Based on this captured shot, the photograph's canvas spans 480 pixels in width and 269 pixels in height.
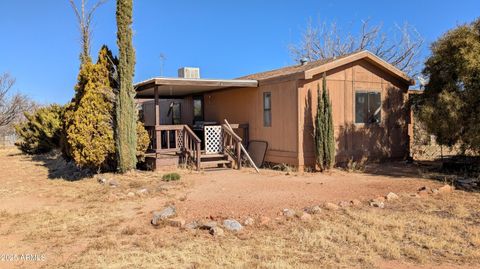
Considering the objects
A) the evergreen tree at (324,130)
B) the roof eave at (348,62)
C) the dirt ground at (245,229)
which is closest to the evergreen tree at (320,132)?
the evergreen tree at (324,130)

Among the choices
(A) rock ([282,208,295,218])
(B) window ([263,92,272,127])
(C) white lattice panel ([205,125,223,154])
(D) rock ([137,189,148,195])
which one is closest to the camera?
(A) rock ([282,208,295,218])

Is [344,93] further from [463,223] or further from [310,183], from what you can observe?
[463,223]

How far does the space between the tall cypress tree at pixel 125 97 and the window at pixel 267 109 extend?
407cm

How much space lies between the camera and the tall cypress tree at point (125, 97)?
10.3 m

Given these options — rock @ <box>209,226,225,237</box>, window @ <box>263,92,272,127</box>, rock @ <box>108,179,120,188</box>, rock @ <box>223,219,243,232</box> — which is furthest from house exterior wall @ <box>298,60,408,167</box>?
rock @ <box>209,226,225,237</box>

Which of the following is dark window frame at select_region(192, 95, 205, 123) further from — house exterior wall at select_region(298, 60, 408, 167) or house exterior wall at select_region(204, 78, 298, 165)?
house exterior wall at select_region(298, 60, 408, 167)

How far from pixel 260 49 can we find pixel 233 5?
5.31 m

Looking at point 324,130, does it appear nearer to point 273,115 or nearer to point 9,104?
point 273,115

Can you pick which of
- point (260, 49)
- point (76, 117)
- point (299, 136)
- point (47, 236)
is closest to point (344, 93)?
point (299, 136)

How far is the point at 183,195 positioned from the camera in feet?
25.8

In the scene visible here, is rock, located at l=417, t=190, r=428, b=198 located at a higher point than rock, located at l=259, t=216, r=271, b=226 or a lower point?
Result: higher

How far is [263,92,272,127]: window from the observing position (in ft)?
39.6

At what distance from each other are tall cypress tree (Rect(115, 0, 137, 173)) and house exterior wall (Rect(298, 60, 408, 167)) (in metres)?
4.59

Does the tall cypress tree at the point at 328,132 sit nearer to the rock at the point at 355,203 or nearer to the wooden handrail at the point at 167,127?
the rock at the point at 355,203
